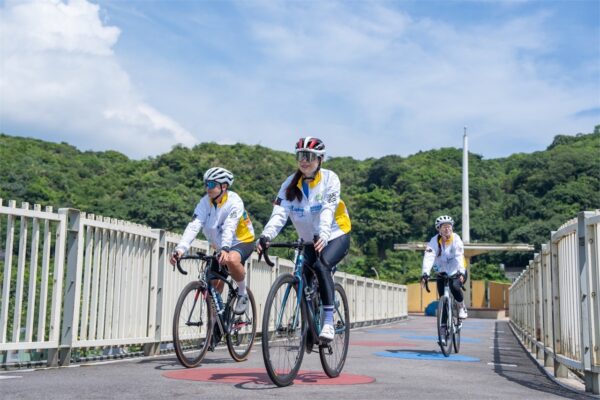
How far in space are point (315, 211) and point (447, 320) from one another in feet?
15.0

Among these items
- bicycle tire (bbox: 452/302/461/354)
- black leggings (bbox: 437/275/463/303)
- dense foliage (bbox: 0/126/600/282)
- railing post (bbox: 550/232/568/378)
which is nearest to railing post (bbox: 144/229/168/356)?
black leggings (bbox: 437/275/463/303)

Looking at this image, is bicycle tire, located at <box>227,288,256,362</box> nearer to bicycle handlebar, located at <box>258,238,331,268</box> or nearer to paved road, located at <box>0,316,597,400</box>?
paved road, located at <box>0,316,597,400</box>

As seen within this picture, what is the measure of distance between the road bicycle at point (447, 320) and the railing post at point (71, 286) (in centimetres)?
488

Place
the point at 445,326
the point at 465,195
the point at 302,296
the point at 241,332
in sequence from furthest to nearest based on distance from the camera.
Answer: the point at 465,195, the point at 445,326, the point at 241,332, the point at 302,296

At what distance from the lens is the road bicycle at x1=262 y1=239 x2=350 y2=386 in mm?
5500

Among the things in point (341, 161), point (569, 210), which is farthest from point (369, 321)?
point (341, 161)

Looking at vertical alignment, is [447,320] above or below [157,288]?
below

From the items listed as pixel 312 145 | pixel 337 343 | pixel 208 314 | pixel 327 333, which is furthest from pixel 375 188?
pixel 327 333

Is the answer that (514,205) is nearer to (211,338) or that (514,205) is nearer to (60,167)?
(60,167)

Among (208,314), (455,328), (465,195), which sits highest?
(465,195)

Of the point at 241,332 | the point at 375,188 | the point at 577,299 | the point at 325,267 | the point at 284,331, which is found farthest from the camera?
the point at 375,188

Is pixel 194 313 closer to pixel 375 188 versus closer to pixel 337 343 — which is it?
pixel 337 343

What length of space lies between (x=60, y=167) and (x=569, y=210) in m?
72.8

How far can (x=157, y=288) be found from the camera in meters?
9.12
